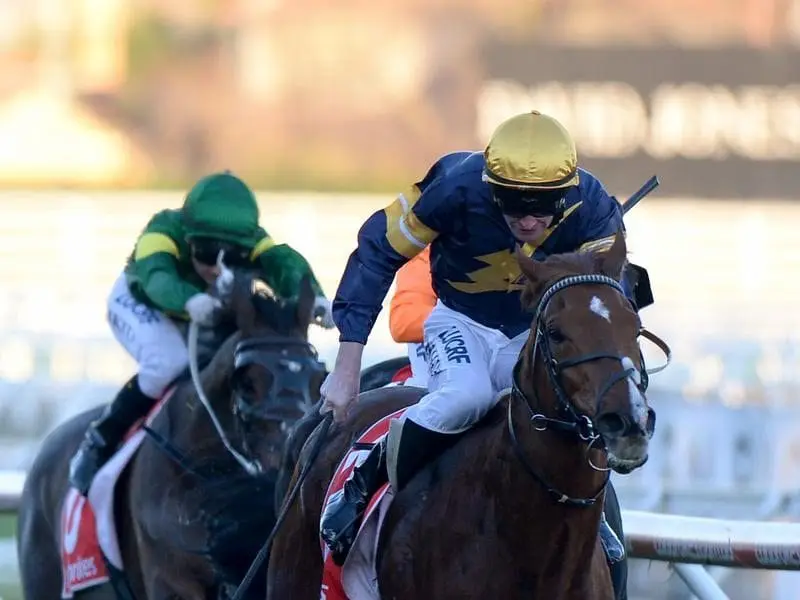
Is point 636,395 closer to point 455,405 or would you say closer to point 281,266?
point 455,405

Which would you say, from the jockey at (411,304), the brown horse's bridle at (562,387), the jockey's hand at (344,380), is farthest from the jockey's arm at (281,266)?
the brown horse's bridle at (562,387)

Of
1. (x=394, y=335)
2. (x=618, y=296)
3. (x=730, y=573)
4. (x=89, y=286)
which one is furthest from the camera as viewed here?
(x=89, y=286)

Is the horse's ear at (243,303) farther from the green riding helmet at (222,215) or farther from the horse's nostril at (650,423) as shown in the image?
the horse's nostril at (650,423)

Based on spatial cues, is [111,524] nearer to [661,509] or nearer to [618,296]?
[618,296]

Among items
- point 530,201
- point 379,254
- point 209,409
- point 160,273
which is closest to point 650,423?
point 530,201

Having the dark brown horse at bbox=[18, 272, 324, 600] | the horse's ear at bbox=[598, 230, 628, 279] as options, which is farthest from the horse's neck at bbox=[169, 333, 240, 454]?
the horse's ear at bbox=[598, 230, 628, 279]

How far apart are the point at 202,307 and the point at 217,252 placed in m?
0.34

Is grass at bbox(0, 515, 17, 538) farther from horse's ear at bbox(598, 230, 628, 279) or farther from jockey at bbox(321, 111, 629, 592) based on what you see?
horse's ear at bbox(598, 230, 628, 279)

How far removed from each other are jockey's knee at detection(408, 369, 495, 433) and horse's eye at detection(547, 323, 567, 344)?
0.55 metres

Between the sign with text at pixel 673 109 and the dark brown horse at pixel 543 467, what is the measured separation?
1804cm

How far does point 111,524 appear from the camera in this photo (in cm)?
627

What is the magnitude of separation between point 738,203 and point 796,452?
11.1 metres

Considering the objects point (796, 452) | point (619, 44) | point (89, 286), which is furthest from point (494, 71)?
point (796, 452)

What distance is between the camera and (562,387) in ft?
11.8
